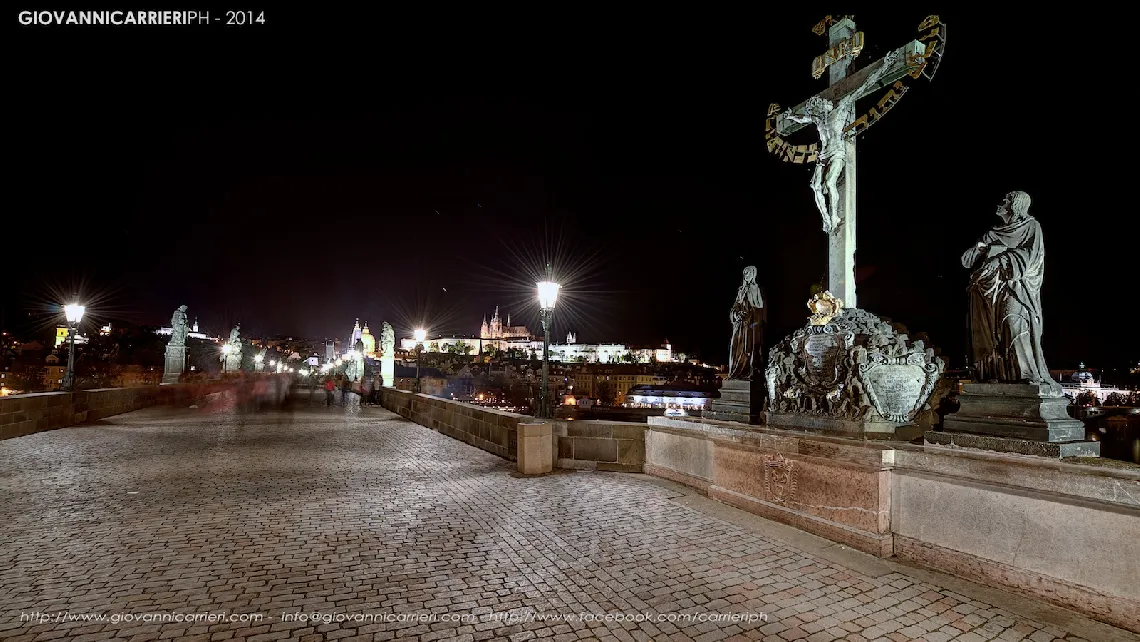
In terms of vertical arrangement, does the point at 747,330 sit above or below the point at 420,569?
above

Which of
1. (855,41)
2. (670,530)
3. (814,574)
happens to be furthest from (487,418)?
(855,41)

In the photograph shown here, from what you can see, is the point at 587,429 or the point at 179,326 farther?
the point at 179,326

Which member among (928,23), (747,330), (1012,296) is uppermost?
(928,23)

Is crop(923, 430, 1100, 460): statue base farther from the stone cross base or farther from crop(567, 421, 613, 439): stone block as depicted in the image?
crop(567, 421, 613, 439): stone block

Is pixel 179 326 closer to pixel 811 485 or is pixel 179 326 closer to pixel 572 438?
pixel 572 438

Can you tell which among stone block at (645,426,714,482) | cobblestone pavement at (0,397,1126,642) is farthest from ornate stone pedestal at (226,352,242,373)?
stone block at (645,426,714,482)

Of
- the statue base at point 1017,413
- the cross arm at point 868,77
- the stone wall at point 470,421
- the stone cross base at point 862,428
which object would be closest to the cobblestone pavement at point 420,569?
the statue base at point 1017,413

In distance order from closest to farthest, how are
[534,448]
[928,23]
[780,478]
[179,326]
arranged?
[780,478] < [928,23] < [534,448] < [179,326]

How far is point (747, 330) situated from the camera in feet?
29.8

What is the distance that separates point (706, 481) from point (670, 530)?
1.88 meters

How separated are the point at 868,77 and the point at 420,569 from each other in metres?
8.64

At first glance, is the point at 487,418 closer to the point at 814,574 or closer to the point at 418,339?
the point at 814,574

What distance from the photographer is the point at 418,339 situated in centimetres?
2873

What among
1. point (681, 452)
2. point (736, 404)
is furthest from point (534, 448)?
point (736, 404)
